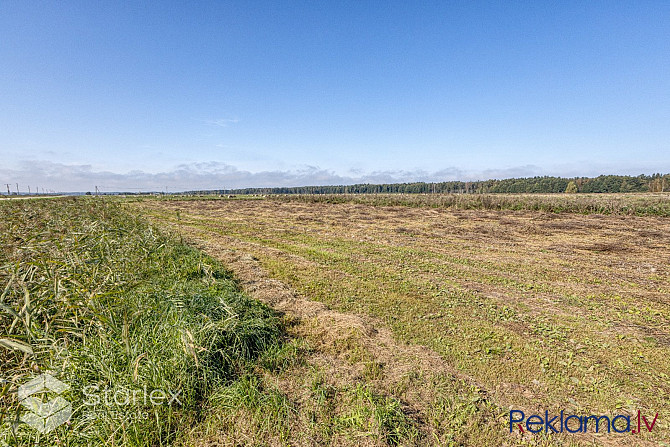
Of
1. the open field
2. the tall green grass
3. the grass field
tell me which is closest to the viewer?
the tall green grass

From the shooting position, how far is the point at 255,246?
12508 millimetres

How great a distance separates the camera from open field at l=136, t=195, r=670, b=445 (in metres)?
3.09

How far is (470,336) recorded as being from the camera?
481 cm

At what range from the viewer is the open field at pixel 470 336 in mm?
3088

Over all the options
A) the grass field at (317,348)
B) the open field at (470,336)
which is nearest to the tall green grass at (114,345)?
the grass field at (317,348)

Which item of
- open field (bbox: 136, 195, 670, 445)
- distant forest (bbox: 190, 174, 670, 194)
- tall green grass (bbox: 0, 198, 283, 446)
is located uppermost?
distant forest (bbox: 190, 174, 670, 194)

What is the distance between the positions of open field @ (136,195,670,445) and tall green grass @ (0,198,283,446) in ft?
3.14

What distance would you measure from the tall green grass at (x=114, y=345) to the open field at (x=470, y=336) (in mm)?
958

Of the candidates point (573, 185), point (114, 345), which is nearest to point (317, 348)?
point (114, 345)

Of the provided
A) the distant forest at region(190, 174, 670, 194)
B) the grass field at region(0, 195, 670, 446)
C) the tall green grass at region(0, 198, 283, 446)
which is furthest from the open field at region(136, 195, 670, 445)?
the distant forest at region(190, 174, 670, 194)

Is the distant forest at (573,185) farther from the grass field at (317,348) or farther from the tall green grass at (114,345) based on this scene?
the tall green grass at (114,345)

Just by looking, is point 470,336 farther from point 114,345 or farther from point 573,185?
point 573,185

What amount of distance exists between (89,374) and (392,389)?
11.4 ft

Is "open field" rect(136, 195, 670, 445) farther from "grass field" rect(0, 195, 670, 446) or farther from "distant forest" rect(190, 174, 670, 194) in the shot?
"distant forest" rect(190, 174, 670, 194)
